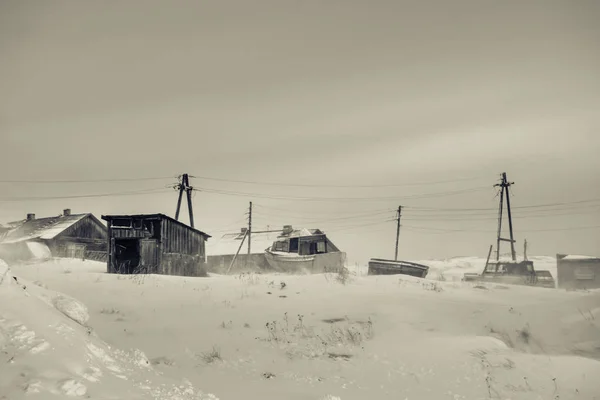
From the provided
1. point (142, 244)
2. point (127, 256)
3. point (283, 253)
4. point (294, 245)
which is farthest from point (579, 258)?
point (127, 256)

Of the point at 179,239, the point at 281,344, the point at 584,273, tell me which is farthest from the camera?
the point at 584,273

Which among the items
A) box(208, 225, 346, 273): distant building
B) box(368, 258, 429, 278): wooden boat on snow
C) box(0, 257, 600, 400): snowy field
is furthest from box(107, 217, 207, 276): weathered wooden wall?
box(368, 258, 429, 278): wooden boat on snow

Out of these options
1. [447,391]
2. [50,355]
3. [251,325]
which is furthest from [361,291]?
[50,355]

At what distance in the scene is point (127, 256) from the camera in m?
24.5

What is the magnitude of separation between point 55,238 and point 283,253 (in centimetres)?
2229

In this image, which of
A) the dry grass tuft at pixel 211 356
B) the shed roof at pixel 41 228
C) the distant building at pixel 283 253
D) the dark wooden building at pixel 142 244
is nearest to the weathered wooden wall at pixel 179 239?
the dark wooden building at pixel 142 244

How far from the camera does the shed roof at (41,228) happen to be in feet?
126

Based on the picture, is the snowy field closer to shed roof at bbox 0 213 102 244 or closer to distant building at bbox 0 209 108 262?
distant building at bbox 0 209 108 262

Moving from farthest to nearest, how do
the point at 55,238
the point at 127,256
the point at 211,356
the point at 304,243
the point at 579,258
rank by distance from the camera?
1. the point at 304,243
2. the point at 55,238
3. the point at 579,258
4. the point at 127,256
5. the point at 211,356

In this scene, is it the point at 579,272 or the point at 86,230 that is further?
the point at 86,230

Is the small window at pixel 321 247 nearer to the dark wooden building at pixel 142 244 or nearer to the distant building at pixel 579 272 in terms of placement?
the dark wooden building at pixel 142 244

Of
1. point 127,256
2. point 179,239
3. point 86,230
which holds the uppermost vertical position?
point 179,239

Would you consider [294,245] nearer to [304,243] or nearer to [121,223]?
A: [304,243]

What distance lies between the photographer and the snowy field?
Answer: 4555 millimetres
